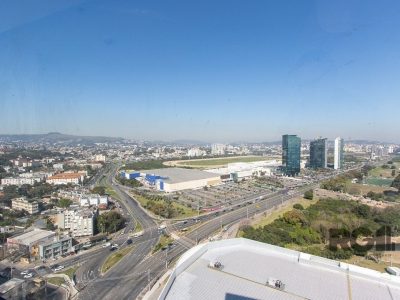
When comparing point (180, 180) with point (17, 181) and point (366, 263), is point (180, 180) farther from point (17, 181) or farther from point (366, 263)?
point (366, 263)

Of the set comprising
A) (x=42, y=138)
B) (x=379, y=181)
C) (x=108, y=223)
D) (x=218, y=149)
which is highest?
(x=42, y=138)

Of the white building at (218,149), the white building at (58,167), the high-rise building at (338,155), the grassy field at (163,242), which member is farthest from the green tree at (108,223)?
the white building at (218,149)

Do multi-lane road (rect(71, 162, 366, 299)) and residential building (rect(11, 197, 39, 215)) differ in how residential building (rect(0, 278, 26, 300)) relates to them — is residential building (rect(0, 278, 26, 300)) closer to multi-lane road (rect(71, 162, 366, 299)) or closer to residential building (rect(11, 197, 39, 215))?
multi-lane road (rect(71, 162, 366, 299))

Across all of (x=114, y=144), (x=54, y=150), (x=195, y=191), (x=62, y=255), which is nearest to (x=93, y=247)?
(x=62, y=255)

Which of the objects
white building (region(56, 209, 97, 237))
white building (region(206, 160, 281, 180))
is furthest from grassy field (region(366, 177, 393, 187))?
white building (region(56, 209, 97, 237))

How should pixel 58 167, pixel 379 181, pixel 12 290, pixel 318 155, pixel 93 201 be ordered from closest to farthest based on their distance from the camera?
pixel 12 290 < pixel 93 201 < pixel 379 181 < pixel 58 167 < pixel 318 155

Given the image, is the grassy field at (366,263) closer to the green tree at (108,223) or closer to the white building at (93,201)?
the green tree at (108,223)

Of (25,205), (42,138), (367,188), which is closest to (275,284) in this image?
(25,205)
